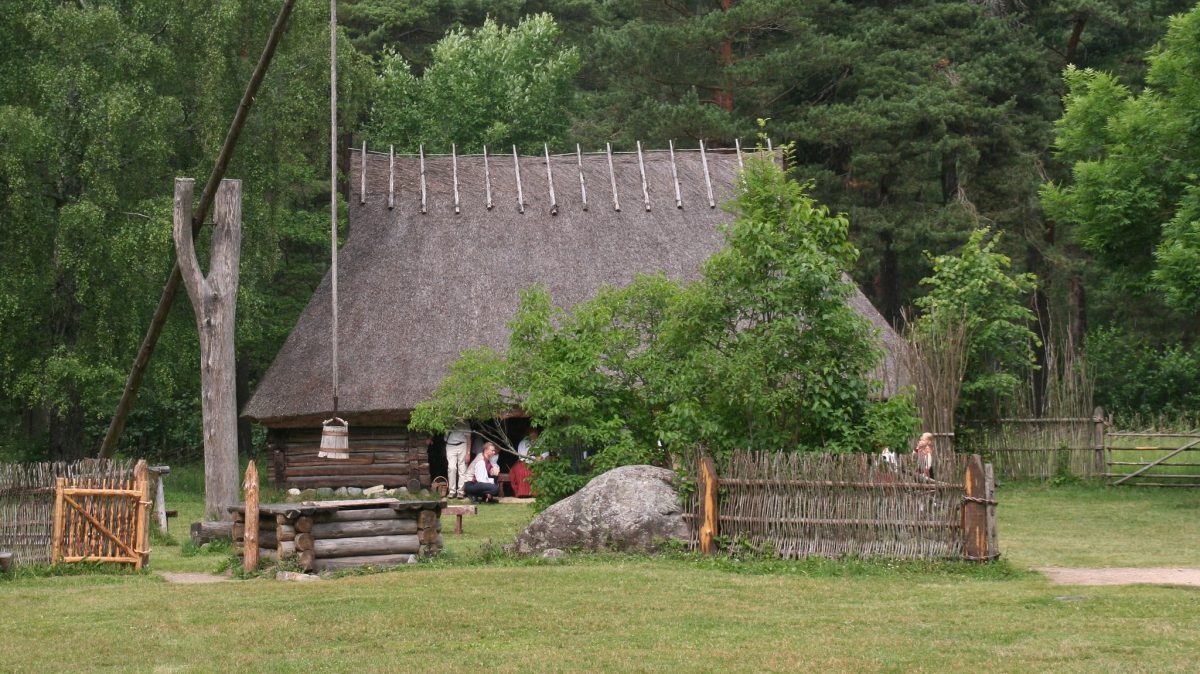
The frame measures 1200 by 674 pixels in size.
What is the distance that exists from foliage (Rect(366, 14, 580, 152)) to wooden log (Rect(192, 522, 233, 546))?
22.9 meters

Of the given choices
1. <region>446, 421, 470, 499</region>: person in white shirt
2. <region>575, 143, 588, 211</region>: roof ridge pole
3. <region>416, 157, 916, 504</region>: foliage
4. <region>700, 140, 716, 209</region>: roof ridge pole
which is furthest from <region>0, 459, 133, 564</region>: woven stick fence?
<region>700, 140, 716, 209</region>: roof ridge pole

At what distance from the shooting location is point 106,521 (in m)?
16.3

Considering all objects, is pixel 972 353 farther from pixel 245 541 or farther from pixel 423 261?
pixel 245 541

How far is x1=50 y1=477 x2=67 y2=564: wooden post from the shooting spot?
52.5 ft

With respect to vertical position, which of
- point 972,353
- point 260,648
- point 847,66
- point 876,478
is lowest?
point 260,648

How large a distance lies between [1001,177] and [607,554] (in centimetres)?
2342

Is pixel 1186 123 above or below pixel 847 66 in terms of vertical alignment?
below

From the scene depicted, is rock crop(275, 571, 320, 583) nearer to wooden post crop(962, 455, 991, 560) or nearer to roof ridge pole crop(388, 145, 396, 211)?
wooden post crop(962, 455, 991, 560)

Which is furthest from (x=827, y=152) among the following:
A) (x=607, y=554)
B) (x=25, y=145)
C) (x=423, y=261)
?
(x=607, y=554)

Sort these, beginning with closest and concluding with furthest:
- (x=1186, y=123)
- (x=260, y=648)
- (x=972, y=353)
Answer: (x=260, y=648) → (x=1186, y=123) → (x=972, y=353)

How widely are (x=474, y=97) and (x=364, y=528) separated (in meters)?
26.4

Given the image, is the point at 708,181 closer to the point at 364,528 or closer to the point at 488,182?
the point at 488,182

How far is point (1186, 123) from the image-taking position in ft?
80.8

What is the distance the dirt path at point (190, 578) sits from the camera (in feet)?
50.4
